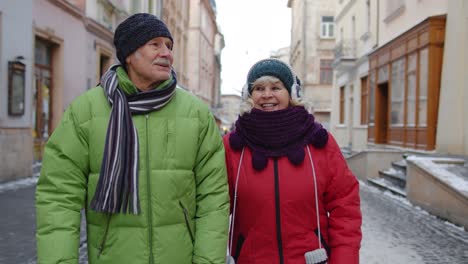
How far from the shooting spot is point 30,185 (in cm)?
1032

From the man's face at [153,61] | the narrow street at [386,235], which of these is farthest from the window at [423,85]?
the man's face at [153,61]

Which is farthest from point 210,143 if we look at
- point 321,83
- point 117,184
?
point 321,83

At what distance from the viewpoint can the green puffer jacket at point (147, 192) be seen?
220cm

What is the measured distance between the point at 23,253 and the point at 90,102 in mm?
3716

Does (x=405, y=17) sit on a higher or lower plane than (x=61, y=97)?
higher

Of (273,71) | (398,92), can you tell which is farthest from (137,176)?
(398,92)

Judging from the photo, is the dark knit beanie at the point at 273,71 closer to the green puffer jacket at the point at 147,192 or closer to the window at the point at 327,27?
the green puffer jacket at the point at 147,192

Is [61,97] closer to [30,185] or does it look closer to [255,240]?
[30,185]

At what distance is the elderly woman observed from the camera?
2.50m

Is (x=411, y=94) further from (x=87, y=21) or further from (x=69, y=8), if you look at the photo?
(x=69, y=8)

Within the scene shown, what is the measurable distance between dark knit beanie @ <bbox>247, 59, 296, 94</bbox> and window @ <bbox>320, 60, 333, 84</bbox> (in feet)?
132

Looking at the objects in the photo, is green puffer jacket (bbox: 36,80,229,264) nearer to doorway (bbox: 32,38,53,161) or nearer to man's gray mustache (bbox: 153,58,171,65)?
man's gray mustache (bbox: 153,58,171,65)

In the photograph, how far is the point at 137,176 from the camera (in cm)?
223

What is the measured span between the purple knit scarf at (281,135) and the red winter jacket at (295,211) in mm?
41
